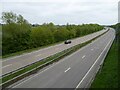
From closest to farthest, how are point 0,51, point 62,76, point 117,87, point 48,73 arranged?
point 117,87 → point 62,76 → point 48,73 → point 0,51

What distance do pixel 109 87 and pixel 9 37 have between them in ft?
129

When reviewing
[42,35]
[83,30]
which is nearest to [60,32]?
[42,35]

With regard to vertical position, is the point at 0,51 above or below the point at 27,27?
below

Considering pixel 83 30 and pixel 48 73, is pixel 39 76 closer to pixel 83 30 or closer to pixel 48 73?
pixel 48 73

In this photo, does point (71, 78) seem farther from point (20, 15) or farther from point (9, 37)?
point (20, 15)

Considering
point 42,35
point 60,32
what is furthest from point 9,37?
point 60,32

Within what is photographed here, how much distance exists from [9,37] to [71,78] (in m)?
34.4

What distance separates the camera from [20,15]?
61.4 m

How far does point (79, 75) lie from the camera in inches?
960

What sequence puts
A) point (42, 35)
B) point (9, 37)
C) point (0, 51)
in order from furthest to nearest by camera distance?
point (42, 35)
point (9, 37)
point (0, 51)

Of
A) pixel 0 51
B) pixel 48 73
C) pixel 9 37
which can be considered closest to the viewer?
pixel 48 73

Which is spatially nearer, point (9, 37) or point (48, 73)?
point (48, 73)

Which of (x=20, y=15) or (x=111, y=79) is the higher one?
(x=20, y=15)

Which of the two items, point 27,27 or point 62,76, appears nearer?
point 62,76
